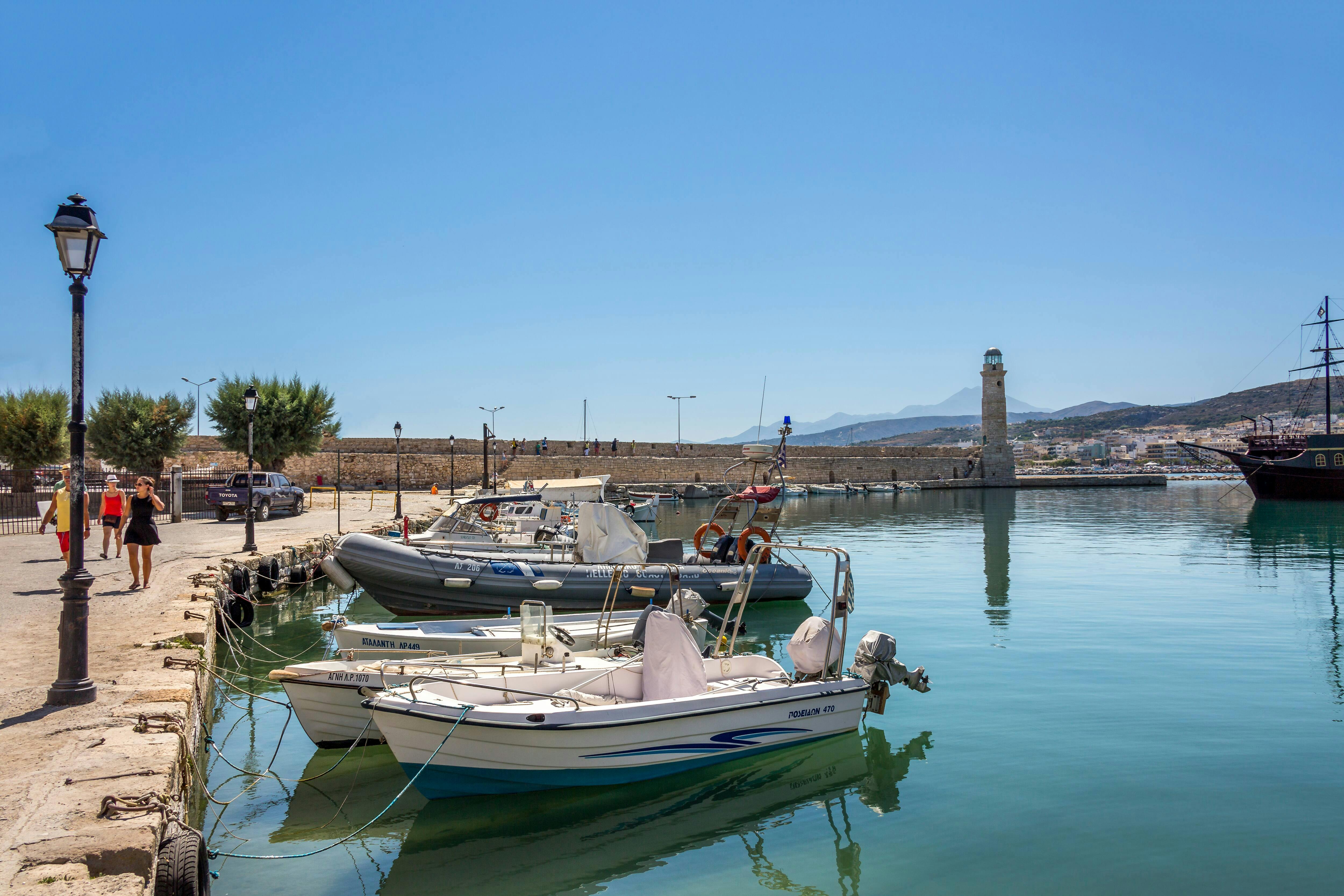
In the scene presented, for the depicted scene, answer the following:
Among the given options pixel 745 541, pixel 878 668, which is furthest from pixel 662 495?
pixel 878 668

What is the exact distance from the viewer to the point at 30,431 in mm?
31906

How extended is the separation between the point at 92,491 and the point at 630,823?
76.5ft

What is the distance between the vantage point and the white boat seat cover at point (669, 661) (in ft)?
23.9

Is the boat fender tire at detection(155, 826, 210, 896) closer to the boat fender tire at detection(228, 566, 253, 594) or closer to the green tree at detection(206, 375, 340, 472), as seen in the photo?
the boat fender tire at detection(228, 566, 253, 594)

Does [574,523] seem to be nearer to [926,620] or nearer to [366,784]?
[926,620]

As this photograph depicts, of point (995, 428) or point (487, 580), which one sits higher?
point (995, 428)

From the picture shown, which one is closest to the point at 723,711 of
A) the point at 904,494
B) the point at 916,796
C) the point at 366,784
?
the point at 916,796

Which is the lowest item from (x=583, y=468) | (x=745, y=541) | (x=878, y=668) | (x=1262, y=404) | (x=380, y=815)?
(x=380, y=815)

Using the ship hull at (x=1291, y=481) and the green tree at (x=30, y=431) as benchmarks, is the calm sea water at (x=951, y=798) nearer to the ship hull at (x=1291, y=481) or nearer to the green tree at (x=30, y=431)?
the green tree at (x=30, y=431)

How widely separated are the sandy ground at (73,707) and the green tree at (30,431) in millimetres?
20309

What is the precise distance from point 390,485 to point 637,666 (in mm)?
46255

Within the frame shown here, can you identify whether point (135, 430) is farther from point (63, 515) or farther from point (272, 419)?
point (63, 515)

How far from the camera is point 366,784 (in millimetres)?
7352

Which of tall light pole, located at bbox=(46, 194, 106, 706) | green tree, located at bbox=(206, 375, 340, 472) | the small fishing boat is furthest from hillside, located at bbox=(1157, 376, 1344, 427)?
tall light pole, located at bbox=(46, 194, 106, 706)
